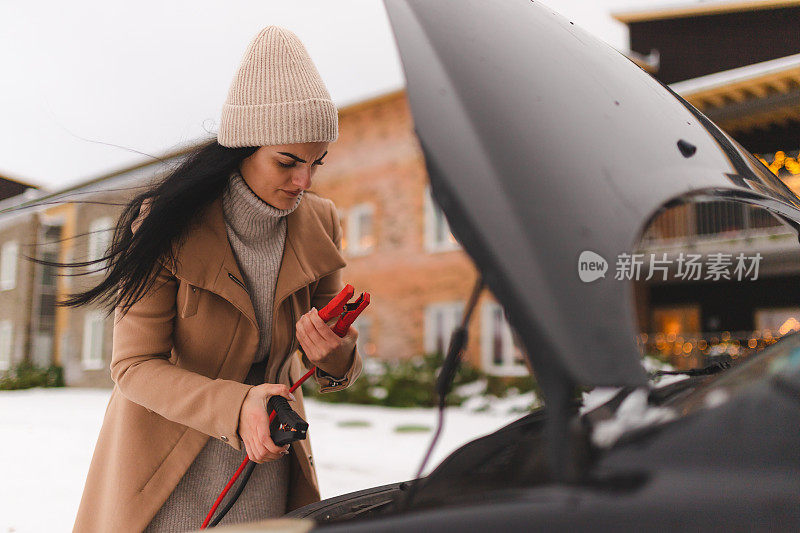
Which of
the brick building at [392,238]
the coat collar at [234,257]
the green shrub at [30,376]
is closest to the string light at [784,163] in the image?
the brick building at [392,238]

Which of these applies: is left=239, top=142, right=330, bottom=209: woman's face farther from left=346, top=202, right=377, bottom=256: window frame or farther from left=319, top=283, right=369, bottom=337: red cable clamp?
left=346, top=202, right=377, bottom=256: window frame

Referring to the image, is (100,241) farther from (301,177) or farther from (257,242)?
(301,177)

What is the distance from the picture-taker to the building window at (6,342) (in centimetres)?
1572

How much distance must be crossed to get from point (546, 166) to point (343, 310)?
2.08 feet

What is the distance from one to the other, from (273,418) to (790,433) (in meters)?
0.76

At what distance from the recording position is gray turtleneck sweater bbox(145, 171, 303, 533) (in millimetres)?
1278

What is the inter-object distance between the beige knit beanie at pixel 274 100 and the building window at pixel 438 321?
1092 centimetres

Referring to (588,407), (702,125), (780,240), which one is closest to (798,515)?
(588,407)

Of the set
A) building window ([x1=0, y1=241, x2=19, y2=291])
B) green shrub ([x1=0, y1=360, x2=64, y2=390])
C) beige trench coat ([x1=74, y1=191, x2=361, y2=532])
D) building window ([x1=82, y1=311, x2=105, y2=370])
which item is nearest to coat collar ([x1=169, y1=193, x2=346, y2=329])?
beige trench coat ([x1=74, y1=191, x2=361, y2=532])

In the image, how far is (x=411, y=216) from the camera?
41.4 ft

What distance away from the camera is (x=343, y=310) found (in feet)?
3.81

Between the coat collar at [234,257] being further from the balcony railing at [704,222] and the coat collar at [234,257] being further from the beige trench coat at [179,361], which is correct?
the balcony railing at [704,222]

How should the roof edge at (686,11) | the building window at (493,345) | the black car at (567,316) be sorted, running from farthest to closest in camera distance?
the building window at (493,345) → the roof edge at (686,11) → the black car at (567,316)

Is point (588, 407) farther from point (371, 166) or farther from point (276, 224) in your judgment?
point (371, 166)
